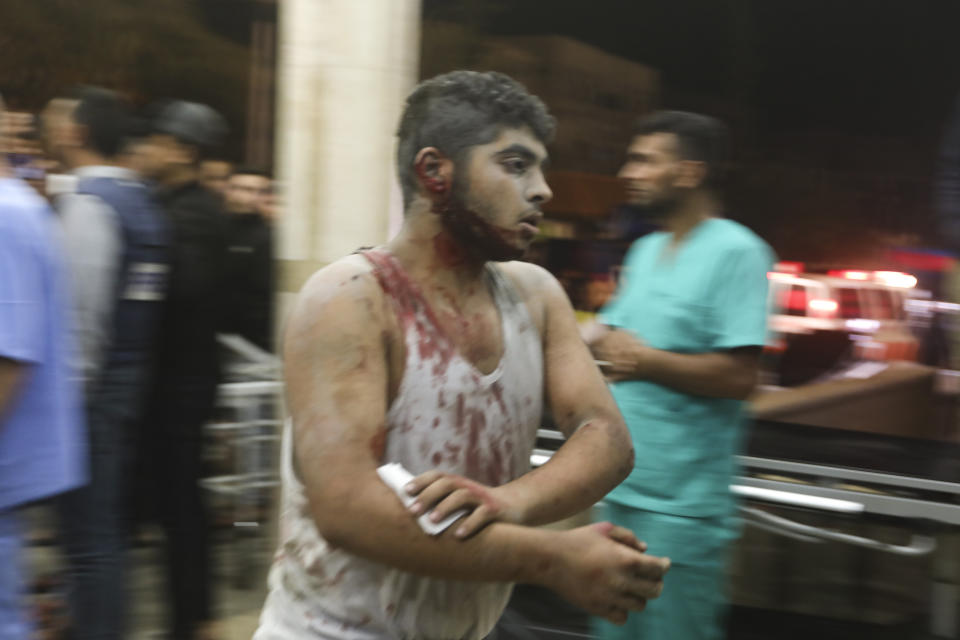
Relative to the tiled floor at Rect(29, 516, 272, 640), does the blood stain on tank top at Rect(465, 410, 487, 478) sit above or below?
above

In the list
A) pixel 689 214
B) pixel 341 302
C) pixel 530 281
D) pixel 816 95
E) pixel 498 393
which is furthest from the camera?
pixel 816 95

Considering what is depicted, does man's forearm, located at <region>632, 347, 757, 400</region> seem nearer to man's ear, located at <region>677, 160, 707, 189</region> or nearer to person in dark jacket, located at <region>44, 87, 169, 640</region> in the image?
man's ear, located at <region>677, 160, 707, 189</region>

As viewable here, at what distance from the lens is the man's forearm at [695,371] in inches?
111

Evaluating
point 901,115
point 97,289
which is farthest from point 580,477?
point 901,115

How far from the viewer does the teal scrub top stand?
9.35 feet

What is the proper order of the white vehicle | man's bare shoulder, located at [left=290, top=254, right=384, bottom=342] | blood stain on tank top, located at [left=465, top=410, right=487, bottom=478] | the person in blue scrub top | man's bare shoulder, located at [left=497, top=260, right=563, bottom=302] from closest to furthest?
man's bare shoulder, located at [left=290, top=254, right=384, bottom=342] → blood stain on tank top, located at [left=465, top=410, right=487, bottom=478] → man's bare shoulder, located at [left=497, top=260, right=563, bottom=302] → the person in blue scrub top → the white vehicle

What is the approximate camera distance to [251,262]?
16.8ft

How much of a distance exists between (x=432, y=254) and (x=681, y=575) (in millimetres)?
1555

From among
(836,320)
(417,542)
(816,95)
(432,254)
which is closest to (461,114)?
(432,254)

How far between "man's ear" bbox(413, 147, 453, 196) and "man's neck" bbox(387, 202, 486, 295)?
3 cm

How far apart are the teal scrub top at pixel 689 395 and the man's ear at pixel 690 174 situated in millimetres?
170

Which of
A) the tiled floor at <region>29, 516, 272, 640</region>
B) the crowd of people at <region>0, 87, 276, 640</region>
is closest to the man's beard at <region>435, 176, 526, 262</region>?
the crowd of people at <region>0, 87, 276, 640</region>

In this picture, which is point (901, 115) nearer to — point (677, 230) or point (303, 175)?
point (677, 230)

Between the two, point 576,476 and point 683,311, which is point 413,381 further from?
point 683,311
